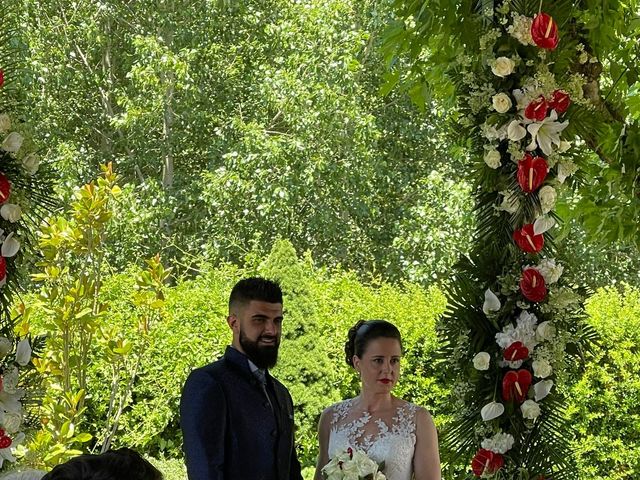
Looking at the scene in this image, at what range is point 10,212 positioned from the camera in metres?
2.86

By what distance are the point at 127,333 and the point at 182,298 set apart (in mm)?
462

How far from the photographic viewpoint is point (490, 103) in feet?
9.70

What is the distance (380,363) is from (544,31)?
4.34 feet

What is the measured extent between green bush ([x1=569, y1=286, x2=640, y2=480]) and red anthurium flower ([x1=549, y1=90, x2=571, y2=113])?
443cm

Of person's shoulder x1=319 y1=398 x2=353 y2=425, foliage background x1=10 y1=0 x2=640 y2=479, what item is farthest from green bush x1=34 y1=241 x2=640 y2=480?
A: person's shoulder x1=319 y1=398 x2=353 y2=425

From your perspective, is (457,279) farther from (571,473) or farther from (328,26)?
(328,26)

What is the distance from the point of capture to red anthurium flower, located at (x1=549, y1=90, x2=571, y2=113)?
288cm

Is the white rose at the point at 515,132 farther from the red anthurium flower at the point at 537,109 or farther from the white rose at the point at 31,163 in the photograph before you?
the white rose at the point at 31,163

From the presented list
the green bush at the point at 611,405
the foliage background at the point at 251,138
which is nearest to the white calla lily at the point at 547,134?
the green bush at the point at 611,405

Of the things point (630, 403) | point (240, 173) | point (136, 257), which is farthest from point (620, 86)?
point (136, 257)

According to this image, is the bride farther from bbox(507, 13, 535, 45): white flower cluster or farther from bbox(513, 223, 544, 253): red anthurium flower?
bbox(507, 13, 535, 45): white flower cluster

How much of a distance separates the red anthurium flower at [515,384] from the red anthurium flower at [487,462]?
16 centimetres

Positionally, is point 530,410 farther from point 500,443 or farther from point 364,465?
Result: point 364,465

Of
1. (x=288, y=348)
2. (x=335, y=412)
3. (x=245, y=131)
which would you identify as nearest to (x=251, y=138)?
(x=245, y=131)
